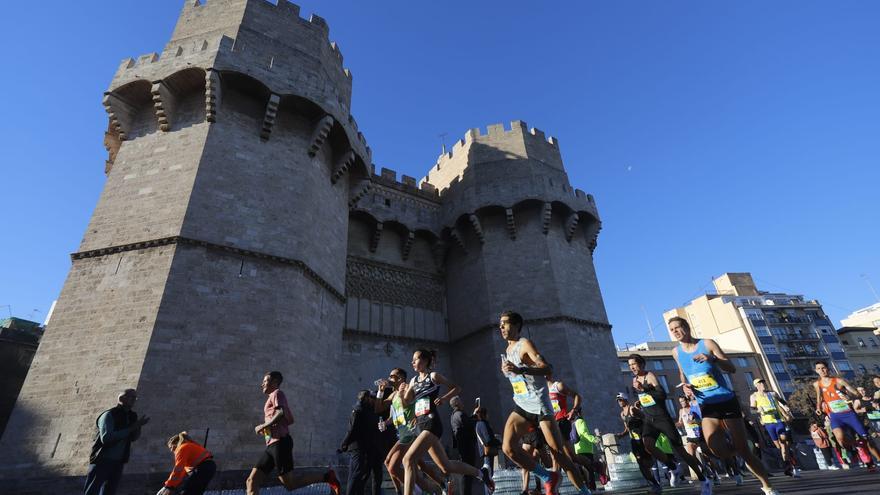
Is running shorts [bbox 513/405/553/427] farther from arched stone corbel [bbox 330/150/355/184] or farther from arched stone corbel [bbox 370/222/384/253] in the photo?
arched stone corbel [bbox 370/222/384/253]

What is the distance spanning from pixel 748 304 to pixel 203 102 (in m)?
58.8

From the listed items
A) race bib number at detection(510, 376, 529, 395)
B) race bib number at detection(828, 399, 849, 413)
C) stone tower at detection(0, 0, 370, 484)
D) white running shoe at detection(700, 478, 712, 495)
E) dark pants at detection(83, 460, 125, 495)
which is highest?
stone tower at detection(0, 0, 370, 484)

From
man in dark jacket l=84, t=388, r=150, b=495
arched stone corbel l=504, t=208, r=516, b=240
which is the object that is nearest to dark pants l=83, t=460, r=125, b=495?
man in dark jacket l=84, t=388, r=150, b=495

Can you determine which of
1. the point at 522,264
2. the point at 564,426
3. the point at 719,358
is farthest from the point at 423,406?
the point at 522,264

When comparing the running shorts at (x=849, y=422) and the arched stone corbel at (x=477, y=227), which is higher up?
the arched stone corbel at (x=477, y=227)

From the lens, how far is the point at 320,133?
15.1 m

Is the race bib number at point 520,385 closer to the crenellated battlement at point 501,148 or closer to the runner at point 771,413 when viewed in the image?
the runner at point 771,413

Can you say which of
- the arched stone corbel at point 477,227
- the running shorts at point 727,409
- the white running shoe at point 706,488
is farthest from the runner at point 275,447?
the arched stone corbel at point 477,227

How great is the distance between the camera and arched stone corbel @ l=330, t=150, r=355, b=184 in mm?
16281

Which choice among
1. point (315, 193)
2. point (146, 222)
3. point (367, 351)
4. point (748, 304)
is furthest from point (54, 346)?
point (748, 304)

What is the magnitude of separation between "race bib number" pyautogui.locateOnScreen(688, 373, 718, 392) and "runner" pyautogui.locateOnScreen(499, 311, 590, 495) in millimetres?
1493

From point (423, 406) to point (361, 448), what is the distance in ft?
4.14

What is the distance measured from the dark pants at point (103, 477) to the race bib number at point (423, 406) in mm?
4863

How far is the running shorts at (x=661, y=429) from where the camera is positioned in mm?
6305
